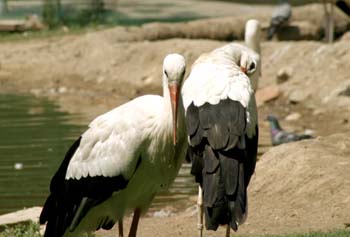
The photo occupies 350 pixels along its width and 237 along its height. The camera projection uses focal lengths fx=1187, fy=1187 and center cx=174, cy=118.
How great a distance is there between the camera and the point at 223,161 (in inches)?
328

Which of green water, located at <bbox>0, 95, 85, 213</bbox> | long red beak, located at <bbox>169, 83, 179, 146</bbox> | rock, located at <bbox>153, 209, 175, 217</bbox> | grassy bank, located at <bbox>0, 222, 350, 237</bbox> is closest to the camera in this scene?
long red beak, located at <bbox>169, 83, 179, 146</bbox>

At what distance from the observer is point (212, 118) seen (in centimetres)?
841

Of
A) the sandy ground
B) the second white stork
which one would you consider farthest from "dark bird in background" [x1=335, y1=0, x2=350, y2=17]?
the second white stork

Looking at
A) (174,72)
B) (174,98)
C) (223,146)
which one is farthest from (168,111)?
(223,146)

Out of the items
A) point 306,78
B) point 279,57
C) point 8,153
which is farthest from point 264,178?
point 279,57

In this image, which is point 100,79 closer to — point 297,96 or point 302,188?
point 297,96

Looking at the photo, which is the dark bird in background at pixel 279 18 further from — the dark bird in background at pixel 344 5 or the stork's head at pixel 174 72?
the stork's head at pixel 174 72

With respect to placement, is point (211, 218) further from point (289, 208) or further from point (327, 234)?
point (289, 208)

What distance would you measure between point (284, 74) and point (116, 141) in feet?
37.5

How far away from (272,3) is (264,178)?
70.3 feet

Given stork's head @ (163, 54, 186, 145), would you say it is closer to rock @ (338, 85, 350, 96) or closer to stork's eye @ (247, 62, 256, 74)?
stork's eye @ (247, 62, 256, 74)

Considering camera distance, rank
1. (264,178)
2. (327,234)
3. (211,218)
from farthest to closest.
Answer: (264,178) → (327,234) → (211,218)

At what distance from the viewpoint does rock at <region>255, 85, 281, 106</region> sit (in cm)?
1853

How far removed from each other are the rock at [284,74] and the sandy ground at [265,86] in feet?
0.16
